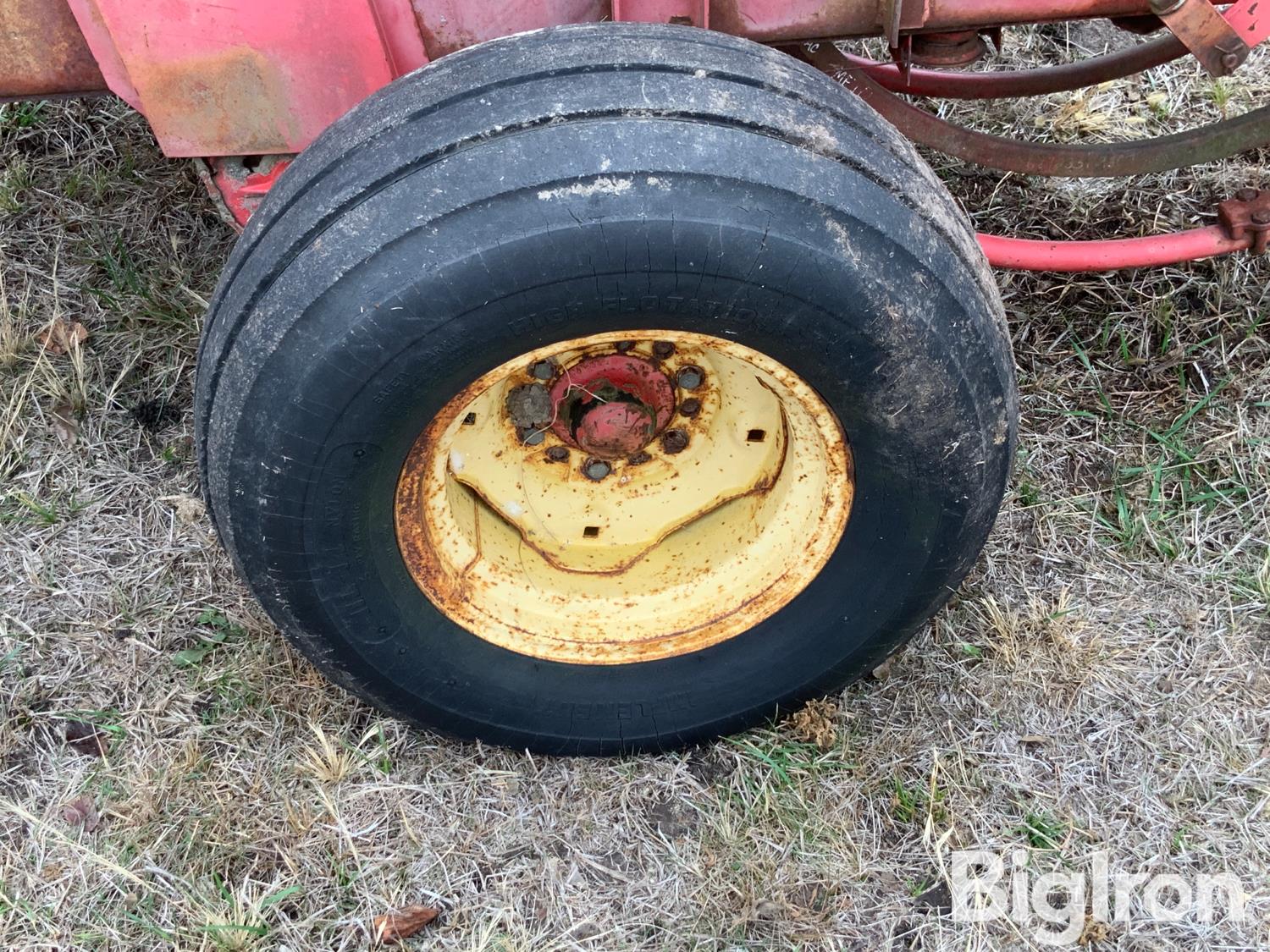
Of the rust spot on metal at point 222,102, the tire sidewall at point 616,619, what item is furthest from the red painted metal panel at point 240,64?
the tire sidewall at point 616,619

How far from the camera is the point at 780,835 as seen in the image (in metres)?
2.17

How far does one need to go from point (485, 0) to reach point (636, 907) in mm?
1565

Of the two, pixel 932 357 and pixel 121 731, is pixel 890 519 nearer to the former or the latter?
pixel 932 357

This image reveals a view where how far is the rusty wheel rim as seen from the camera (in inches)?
82.8

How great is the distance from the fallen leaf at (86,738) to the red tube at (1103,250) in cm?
201

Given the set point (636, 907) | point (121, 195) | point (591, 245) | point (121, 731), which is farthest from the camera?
point (121, 195)

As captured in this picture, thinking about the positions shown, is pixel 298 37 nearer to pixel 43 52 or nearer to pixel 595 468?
pixel 43 52

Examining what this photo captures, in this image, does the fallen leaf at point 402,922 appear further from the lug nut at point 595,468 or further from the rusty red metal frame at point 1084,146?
the rusty red metal frame at point 1084,146

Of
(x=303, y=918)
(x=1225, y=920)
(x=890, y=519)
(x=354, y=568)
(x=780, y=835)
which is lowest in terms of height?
(x=1225, y=920)

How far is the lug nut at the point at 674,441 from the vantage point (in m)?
2.24

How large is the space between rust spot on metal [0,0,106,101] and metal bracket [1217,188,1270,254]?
2222mm

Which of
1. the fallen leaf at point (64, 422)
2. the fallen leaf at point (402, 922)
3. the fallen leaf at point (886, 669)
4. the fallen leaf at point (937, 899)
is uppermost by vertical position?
the fallen leaf at point (64, 422)

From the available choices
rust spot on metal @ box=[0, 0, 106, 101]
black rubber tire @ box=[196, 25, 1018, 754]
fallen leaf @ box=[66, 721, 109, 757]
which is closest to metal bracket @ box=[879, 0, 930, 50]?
black rubber tire @ box=[196, 25, 1018, 754]

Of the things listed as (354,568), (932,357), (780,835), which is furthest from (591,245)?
(780,835)
